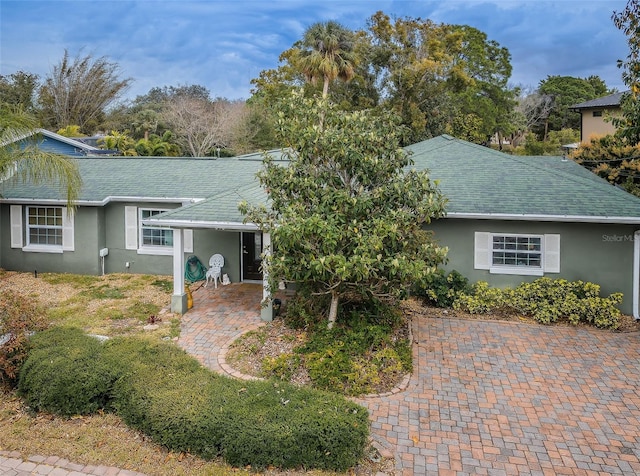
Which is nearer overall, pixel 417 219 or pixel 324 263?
pixel 324 263

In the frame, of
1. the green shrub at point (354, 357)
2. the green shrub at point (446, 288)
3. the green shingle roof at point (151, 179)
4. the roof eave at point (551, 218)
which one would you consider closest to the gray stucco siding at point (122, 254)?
the green shingle roof at point (151, 179)

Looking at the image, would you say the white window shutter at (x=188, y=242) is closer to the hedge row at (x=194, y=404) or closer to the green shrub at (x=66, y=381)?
the hedge row at (x=194, y=404)

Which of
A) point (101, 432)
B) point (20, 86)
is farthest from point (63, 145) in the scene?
point (20, 86)

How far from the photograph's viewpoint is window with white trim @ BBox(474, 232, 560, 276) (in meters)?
12.2

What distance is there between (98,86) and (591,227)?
52052 mm

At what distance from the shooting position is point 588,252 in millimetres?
12039

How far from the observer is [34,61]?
50406mm

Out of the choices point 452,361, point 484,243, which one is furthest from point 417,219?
point 484,243

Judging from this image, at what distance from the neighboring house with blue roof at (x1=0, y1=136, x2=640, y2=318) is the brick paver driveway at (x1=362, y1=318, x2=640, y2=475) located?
231cm

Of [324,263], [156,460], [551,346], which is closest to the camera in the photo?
[156,460]

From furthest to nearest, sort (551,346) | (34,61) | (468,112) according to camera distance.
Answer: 1. (34,61)
2. (468,112)
3. (551,346)

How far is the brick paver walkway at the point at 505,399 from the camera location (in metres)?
6.20

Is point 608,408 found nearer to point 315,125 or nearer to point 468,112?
point 315,125

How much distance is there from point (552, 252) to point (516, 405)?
19.2 feet
